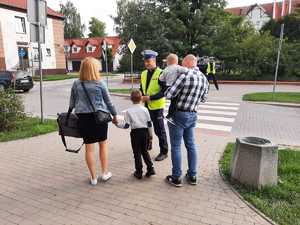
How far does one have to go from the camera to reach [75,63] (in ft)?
202

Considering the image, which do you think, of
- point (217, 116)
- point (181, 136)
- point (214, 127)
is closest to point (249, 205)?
point (181, 136)

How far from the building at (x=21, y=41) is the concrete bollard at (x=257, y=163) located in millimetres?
32221

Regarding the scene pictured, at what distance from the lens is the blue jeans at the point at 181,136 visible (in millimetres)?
3885

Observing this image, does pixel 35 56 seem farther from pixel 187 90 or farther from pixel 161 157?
pixel 187 90

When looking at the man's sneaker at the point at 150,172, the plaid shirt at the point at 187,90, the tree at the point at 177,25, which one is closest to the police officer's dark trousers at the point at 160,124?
the man's sneaker at the point at 150,172

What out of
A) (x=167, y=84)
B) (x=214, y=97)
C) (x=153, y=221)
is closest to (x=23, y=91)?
(x=214, y=97)

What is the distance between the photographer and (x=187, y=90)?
3.80 meters

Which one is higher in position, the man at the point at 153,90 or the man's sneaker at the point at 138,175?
the man at the point at 153,90

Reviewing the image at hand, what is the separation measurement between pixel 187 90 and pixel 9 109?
16.8ft

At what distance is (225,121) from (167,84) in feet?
16.4

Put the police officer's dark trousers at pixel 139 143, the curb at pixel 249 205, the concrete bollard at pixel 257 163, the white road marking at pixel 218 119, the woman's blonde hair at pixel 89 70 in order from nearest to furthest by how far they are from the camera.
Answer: the curb at pixel 249 205
the woman's blonde hair at pixel 89 70
the concrete bollard at pixel 257 163
the police officer's dark trousers at pixel 139 143
the white road marking at pixel 218 119

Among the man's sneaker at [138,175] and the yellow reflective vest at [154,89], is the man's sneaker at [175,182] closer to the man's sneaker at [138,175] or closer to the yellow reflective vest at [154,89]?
the man's sneaker at [138,175]

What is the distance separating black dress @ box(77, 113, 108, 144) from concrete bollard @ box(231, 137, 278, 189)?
1.97 meters

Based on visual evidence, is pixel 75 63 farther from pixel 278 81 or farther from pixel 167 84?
pixel 167 84
